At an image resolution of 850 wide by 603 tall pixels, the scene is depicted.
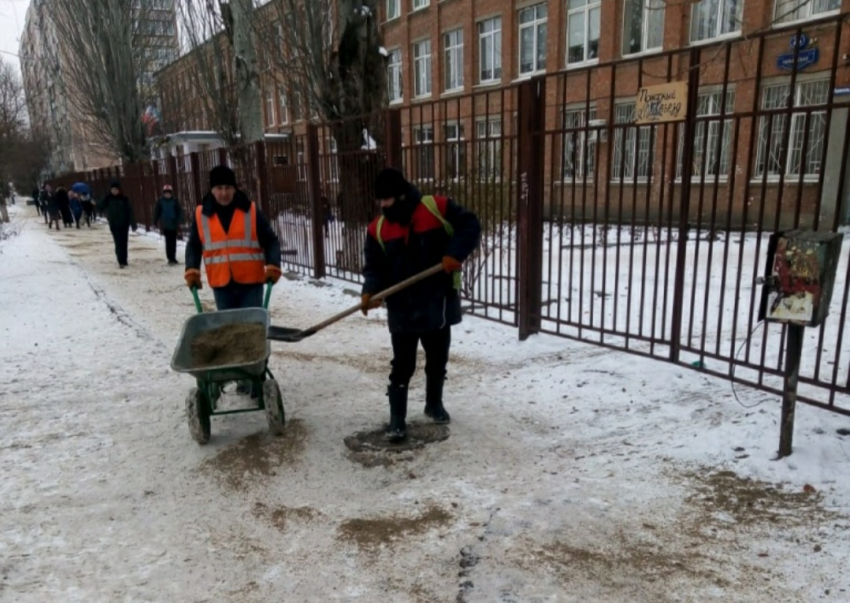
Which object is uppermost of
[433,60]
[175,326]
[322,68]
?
[433,60]

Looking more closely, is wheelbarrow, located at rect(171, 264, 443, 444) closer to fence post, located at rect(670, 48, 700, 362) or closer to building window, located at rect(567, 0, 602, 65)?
fence post, located at rect(670, 48, 700, 362)

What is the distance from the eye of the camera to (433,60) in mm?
24172

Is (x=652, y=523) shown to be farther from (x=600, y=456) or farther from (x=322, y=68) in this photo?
(x=322, y=68)

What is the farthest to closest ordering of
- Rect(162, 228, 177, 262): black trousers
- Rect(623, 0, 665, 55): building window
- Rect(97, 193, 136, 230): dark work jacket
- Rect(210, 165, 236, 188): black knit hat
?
Rect(623, 0, 665, 55): building window < Rect(162, 228, 177, 262): black trousers < Rect(97, 193, 136, 230): dark work jacket < Rect(210, 165, 236, 188): black knit hat

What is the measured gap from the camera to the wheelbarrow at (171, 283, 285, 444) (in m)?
3.67

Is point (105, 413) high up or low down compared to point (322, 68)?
down

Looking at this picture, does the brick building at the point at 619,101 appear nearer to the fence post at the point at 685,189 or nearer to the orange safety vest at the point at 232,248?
the fence post at the point at 685,189

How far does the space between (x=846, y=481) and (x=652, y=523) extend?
42.1 inches

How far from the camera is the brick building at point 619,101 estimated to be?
3.98 meters

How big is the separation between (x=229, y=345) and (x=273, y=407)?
0.52 meters

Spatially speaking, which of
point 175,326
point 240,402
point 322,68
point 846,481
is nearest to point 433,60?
point 322,68

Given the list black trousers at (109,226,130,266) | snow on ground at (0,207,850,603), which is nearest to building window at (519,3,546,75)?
black trousers at (109,226,130,266)

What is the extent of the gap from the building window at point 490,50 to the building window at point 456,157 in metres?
16.6

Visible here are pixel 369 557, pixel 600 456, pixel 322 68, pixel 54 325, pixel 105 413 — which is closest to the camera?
pixel 369 557
